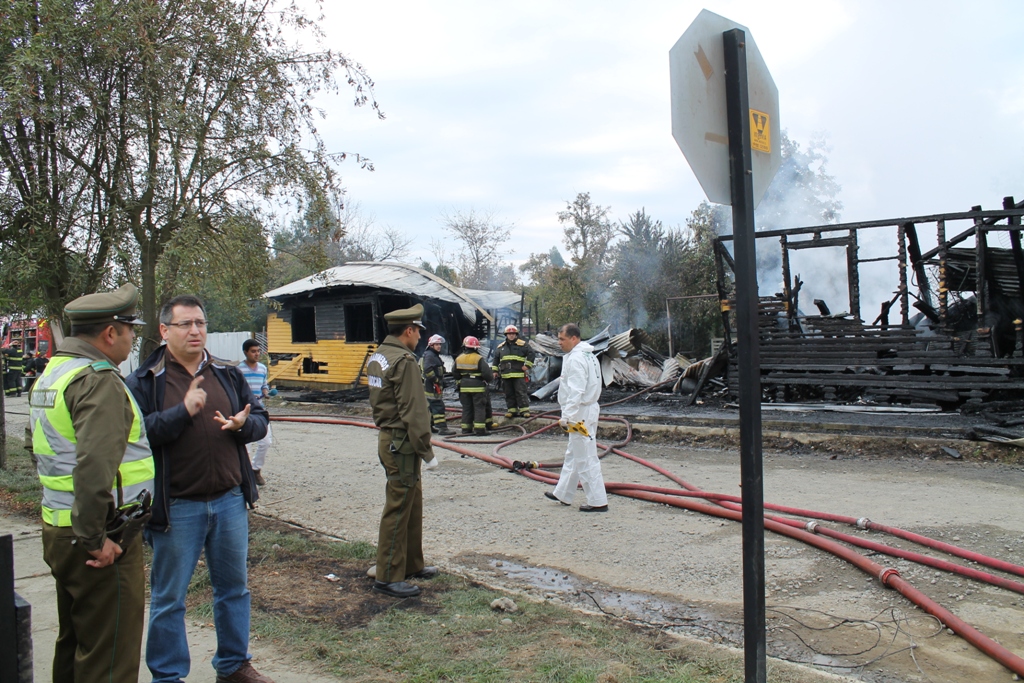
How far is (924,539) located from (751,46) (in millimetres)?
4017

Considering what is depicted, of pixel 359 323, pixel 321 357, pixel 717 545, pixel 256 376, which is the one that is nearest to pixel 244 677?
pixel 717 545

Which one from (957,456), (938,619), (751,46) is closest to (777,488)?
(957,456)

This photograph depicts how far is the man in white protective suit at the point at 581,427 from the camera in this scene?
675 centimetres

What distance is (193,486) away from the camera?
3123 millimetres

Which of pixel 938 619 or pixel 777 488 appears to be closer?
pixel 938 619

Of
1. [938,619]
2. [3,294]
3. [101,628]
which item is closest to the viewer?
[101,628]

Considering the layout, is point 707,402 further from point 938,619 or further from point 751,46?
point 751,46

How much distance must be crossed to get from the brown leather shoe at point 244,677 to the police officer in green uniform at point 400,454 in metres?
1.33

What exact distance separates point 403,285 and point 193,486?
16.5 m

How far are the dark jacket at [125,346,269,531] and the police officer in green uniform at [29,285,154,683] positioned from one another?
0.60 ft

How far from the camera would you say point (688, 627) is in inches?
163

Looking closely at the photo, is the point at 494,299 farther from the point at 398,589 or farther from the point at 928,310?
the point at 398,589

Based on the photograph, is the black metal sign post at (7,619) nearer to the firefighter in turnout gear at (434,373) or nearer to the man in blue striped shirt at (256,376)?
the man in blue striped shirt at (256,376)

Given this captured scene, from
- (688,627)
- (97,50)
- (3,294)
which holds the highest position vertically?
(97,50)
